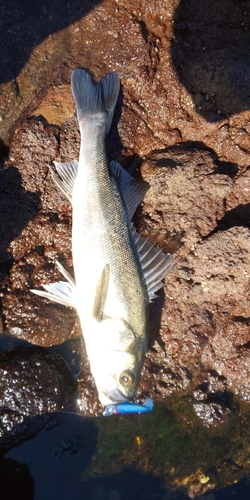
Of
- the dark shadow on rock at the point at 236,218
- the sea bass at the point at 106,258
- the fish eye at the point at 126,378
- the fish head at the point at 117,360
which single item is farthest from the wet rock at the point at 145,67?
the fish eye at the point at 126,378

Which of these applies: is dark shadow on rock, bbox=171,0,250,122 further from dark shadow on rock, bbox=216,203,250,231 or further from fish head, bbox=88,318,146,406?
fish head, bbox=88,318,146,406

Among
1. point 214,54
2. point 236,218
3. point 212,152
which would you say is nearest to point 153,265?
point 236,218

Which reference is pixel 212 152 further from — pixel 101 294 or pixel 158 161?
pixel 101 294

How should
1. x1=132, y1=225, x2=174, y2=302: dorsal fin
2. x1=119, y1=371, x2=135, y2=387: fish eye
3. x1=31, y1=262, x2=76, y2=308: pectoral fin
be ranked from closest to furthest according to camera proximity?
1. x1=119, y1=371, x2=135, y2=387: fish eye
2. x1=132, y1=225, x2=174, y2=302: dorsal fin
3. x1=31, y1=262, x2=76, y2=308: pectoral fin

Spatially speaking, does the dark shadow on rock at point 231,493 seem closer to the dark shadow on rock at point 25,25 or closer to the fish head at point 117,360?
the fish head at point 117,360

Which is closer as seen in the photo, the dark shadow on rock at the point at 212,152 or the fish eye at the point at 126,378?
the fish eye at the point at 126,378

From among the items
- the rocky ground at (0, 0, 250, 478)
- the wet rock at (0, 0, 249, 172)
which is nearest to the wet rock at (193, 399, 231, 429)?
the rocky ground at (0, 0, 250, 478)
